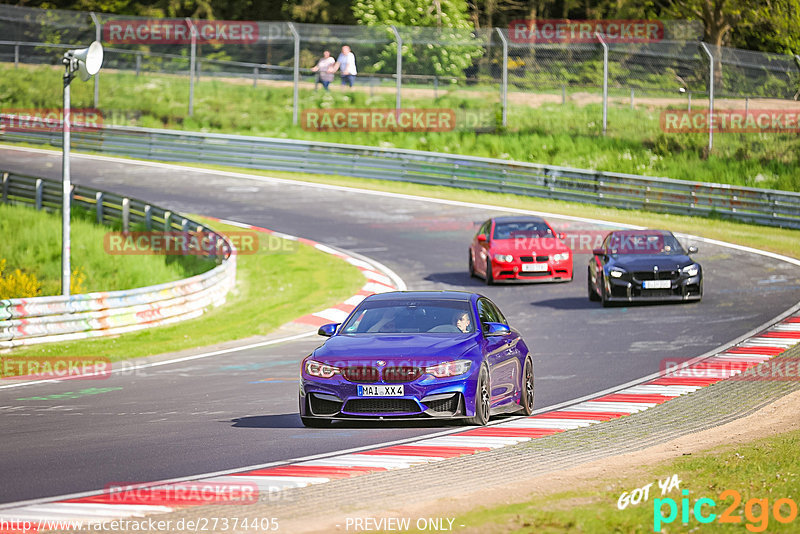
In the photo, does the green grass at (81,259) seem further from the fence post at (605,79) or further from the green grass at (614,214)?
the fence post at (605,79)

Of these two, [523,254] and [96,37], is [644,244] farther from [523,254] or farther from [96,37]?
[96,37]

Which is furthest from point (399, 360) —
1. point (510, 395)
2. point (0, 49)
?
point (0, 49)

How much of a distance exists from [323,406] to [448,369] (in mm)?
1185

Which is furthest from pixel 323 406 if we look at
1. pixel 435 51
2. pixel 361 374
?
pixel 435 51

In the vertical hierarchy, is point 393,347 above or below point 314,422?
above

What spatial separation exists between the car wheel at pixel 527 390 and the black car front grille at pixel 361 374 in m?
2.17

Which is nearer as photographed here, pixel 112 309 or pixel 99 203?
pixel 112 309

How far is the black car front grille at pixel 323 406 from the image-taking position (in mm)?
10859

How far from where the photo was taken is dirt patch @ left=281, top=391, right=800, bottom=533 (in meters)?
7.51

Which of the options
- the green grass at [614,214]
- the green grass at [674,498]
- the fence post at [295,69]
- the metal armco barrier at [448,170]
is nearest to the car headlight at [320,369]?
the green grass at [674,498]

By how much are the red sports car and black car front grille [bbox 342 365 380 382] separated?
533 inches

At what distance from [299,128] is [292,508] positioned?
35655 millimetres

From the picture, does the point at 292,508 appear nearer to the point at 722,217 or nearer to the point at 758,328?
the point at 758,328

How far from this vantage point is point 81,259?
27641 millimetres
